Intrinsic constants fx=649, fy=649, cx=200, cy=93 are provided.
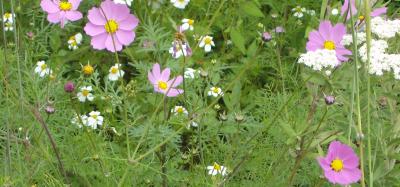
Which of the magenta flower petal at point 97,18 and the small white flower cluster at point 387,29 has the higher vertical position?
the small white flower cluster at point 387,29

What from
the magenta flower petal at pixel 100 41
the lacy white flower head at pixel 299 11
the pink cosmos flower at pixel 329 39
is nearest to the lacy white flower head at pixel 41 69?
the magenta flower petal at pixel 100 41

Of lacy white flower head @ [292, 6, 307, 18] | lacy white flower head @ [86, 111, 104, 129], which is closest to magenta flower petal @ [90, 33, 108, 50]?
lacy white flower head @ [86, 111, 104, 129]

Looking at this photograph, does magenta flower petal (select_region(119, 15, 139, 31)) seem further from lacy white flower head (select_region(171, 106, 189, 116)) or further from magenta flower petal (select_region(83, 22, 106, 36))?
lacy white flower head (select_region(171, 106, 189, 116))

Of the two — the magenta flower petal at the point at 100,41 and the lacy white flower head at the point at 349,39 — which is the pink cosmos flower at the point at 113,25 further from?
the lacy white flower head at the point at 349,39

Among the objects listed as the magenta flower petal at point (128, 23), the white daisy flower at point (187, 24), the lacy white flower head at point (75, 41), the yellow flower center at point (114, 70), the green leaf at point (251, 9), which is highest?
the magenta flower petal at point (128, 23)

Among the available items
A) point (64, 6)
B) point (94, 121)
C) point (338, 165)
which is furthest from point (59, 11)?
point (338, 165)

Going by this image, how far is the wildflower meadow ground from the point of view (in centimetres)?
124

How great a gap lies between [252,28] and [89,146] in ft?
3.35

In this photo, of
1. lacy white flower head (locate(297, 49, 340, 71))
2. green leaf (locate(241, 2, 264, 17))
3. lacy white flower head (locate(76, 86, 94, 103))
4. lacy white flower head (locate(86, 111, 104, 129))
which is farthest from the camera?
green leaf (locate(241, 2, 264, 17))

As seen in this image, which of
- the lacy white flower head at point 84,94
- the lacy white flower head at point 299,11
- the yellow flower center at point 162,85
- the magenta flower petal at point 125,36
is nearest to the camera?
the magenta flower petal at point 125,36

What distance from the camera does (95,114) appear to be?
1.77 metres

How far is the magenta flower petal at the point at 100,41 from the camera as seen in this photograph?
1.34 metres

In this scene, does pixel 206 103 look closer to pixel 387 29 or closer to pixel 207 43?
pixel 207 43

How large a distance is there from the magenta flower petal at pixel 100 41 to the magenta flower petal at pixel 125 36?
0.03 metres
